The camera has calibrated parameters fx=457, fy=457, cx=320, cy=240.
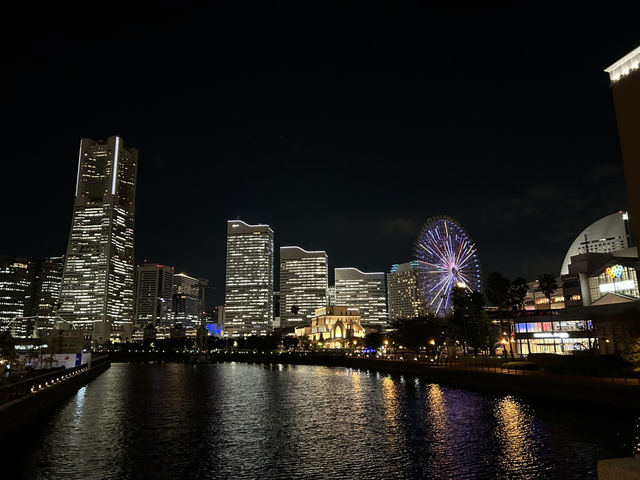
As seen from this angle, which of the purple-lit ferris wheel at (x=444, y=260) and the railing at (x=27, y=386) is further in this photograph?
the purple-lit ferris wheel at (x=444, y=260)

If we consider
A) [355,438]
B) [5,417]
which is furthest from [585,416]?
[5,417]

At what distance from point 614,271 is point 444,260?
125ft

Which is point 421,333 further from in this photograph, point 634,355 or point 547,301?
point 547,301

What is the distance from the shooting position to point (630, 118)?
73.8 m

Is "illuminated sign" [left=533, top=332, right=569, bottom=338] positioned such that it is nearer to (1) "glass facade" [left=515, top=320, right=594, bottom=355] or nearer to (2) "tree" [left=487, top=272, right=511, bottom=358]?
(1) "glass facade" [left=515, top=320, right=594, bottom=355]

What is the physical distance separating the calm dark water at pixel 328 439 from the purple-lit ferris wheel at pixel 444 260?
42892mm

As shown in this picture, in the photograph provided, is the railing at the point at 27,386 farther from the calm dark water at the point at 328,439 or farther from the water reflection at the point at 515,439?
the water reflection at the point at 515,439

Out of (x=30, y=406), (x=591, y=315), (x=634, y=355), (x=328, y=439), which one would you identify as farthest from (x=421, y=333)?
(x=30, y=406)

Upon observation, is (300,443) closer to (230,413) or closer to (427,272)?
(230,413)

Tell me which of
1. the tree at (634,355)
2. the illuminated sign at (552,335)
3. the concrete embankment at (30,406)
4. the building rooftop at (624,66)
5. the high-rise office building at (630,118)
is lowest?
the concrete embankment at (30,406)

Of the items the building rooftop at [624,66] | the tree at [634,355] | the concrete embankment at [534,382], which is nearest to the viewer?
the concrete embankment at [534,382]

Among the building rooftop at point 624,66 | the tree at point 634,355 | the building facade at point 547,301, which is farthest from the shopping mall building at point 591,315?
the building facade at point 547,301

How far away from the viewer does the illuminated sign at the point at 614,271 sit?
317ft

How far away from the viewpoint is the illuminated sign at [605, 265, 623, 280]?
9669cm
